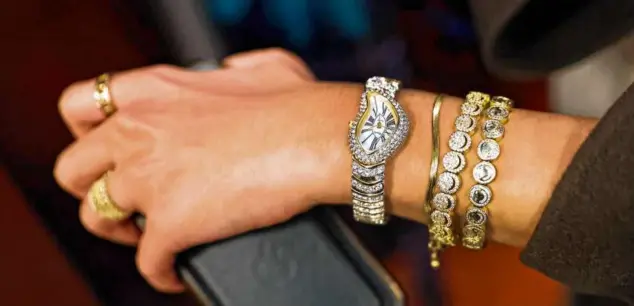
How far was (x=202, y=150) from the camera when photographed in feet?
1.71

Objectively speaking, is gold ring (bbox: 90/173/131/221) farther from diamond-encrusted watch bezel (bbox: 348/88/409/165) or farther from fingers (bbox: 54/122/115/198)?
diamond-encrusted watch bezel (bbox: 348/88/409/165)

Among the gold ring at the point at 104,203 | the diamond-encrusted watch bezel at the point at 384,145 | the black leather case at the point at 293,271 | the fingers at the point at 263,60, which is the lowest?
the black leather case at the point at 293,271

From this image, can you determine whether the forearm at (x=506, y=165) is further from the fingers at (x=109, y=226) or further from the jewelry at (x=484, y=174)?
the fingers at (x=109, y=226)

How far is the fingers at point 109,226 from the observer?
1.86 feet

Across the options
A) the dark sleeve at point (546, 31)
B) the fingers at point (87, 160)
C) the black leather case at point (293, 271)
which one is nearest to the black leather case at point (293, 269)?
the black leather case at point (293, 271)

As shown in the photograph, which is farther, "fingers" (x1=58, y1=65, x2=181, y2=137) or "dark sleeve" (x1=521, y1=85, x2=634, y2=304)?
"fingers" (x1=58, y1=65, x2=181, y2=137)

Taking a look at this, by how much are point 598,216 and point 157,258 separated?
0.29 m

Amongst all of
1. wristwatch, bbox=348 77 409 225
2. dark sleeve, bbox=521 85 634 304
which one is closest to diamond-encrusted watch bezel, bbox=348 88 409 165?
wristwatch, bbox=348 77 409 225

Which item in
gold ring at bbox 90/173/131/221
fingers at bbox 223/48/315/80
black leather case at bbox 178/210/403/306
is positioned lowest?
black leather case at bbox 178/210/403/306

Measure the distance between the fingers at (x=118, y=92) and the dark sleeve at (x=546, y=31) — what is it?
26 cm

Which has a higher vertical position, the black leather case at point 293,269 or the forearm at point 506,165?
the forearm at point 506,165

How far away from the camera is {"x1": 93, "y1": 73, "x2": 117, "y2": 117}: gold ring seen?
0.56m

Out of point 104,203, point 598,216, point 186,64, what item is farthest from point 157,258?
point 598,216

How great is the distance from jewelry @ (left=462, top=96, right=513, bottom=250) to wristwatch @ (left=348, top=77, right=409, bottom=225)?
0.17 ft
